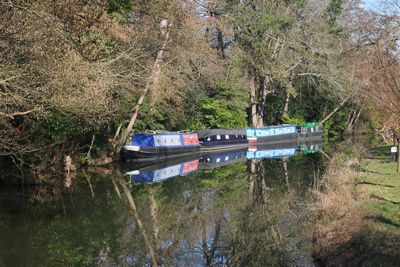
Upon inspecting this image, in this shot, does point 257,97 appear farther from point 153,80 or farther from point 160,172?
point 160,172

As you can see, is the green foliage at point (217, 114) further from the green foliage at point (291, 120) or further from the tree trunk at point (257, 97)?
the green foliage at point (291, 120)

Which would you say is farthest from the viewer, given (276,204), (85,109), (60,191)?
(60,191)

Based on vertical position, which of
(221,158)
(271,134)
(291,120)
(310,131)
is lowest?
(221,158)

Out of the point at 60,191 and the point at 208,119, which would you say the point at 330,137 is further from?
the point at 60,191

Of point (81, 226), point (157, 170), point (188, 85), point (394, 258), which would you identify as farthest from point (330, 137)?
point (394, 258)

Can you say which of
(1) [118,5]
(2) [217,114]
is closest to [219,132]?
(2) [217,114]

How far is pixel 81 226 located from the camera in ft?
42.4

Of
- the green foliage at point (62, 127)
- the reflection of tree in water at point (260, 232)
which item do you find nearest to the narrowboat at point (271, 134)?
the green foliage at point (62, 127)

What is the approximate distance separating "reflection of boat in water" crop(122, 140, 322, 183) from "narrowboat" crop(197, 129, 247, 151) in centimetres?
42

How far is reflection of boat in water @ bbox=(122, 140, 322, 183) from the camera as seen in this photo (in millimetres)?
21859

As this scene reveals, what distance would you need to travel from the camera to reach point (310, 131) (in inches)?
1570

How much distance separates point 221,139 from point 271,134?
536 cm

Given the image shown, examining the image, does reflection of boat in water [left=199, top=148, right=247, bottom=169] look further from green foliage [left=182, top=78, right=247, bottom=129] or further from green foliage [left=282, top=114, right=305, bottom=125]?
green foliage [left=282, top=114, right=305, bottom=125]

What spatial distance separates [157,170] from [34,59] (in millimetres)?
12190
